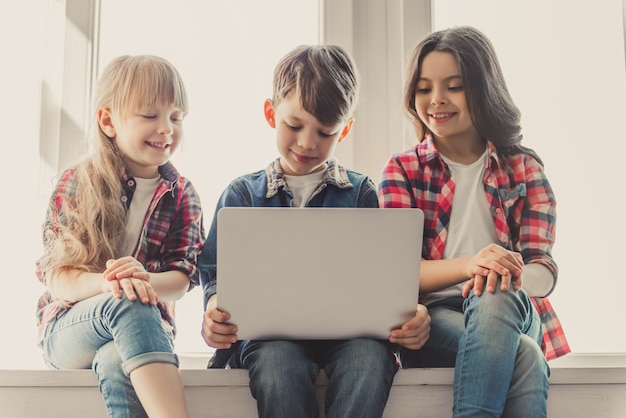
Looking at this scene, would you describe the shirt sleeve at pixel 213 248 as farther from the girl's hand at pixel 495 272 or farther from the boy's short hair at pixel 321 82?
the girl's hand at pixel 495 272

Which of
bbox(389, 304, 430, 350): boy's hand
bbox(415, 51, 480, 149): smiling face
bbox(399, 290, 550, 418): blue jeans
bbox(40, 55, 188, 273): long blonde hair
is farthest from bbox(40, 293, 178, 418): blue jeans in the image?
bbox(415, 51, 480, 149): smiling face

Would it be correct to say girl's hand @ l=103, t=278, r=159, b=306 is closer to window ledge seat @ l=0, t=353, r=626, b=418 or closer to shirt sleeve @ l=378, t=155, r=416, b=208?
window ledge seat @ l=0, t=353, r=626, b=418

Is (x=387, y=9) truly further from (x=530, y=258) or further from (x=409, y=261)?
(x=409, y=261)

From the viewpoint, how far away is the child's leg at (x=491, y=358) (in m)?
1.05

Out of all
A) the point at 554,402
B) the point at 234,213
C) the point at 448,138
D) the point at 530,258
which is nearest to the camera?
the point at 234,213

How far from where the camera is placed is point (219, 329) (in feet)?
3.61

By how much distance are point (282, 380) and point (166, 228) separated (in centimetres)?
45

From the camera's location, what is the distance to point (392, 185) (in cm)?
137

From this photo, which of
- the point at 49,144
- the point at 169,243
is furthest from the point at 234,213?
the point at 49,144

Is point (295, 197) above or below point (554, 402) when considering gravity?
above

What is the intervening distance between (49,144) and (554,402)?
1158 mm

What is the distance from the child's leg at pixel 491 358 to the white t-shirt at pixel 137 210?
0.64 m

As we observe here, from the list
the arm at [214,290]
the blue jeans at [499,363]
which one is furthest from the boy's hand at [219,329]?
the blue jeans at [499,363]

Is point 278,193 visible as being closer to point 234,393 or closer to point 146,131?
point 146,131
